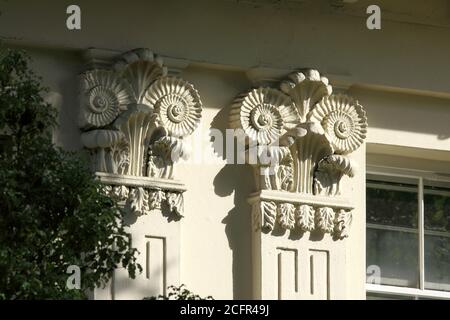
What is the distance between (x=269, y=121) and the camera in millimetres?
13820

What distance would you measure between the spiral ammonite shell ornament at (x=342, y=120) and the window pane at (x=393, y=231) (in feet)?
1.74

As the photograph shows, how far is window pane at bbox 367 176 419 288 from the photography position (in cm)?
1447

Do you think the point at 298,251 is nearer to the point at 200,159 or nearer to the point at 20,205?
the point at 200,159

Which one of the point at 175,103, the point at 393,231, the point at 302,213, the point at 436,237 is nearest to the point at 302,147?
the point at 302,213

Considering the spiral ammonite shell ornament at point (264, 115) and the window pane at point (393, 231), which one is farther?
the window pane at point (393, 231)

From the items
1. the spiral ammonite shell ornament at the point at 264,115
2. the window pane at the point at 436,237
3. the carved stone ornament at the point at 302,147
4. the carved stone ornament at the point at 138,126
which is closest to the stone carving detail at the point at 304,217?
the carved stone ornament at the point at 302,147

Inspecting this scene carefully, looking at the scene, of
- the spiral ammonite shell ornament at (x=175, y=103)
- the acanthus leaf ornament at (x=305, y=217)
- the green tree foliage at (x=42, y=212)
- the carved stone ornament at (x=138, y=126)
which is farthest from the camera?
the acanthus leaf ornament at (x=305, y=217)

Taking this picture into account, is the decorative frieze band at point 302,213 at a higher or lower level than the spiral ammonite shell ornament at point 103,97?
lower

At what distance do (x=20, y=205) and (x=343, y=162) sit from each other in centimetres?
350

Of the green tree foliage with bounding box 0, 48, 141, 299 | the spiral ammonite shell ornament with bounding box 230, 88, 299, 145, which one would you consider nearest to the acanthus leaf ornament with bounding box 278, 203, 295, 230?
the spiral ammonite shell ornament with bounding box 230, 88, 299, 145

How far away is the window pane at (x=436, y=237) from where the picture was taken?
14641 millimetres

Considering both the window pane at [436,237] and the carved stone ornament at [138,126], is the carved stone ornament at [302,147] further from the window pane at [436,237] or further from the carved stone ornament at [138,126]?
the window pane at [436,237]
